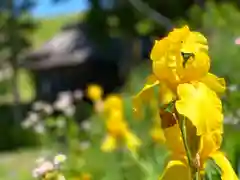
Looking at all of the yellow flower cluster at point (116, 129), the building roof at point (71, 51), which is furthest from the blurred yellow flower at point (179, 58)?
the building roof at point (71, 51)

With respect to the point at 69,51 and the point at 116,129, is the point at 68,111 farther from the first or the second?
the point at 69,51

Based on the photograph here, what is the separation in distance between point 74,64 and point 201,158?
1068 inches

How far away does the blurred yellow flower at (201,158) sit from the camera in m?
1.34

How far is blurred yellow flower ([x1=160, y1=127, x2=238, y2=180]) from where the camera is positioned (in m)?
1.34

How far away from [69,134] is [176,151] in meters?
4.04

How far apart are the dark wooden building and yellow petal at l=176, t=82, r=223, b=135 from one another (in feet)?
82.7

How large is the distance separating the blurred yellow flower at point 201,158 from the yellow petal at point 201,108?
3cm

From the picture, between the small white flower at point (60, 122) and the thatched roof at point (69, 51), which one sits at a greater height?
the thatched roof at point (69, 51)

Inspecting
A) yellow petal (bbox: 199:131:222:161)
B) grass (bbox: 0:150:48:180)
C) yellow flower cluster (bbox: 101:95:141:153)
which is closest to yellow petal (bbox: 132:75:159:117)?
yellow petal (bbox: 199:131:222:161)

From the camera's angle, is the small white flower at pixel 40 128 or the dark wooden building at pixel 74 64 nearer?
the small white flower at pixel 40 128

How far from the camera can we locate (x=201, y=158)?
1.38 metres

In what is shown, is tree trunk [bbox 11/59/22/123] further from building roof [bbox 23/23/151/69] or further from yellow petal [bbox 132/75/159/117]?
yellow petal [bbox 132/75/159/117]

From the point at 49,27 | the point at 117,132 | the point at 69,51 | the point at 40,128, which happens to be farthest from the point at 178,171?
the point at 49,27

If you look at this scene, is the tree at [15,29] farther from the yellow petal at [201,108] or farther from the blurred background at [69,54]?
the yellow petal at [201,108]
